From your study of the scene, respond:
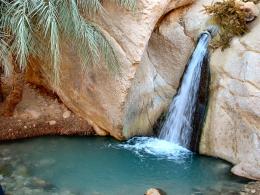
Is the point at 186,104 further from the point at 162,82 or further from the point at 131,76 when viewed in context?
the point at 131,76

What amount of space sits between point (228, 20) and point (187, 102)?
1402 millimetres

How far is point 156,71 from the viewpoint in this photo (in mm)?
7016

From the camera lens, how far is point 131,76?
616cm

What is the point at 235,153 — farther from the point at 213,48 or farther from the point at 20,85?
the point at 20,85

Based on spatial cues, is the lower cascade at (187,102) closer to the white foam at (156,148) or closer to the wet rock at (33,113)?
the white foam at (156,148)

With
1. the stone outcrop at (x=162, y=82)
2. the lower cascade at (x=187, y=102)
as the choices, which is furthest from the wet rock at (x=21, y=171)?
the lower cascade at (x=187, y=102)

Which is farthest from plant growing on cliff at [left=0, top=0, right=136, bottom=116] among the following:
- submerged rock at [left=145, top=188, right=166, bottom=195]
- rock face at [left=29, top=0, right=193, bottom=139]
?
submerged rock at [left=145, top=188, right=166, bottom=195]

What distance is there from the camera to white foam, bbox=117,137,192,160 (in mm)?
6461

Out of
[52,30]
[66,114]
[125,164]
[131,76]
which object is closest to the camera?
[52,30]

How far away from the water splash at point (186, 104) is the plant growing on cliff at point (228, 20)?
207mm

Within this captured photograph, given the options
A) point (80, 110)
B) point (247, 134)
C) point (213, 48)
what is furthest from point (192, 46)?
point (80, 110)

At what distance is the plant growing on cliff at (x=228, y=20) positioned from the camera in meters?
6.11

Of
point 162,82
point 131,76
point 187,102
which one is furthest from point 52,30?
point 187,102

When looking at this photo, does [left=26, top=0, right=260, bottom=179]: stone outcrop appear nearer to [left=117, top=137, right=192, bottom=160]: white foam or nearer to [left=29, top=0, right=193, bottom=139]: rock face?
[left=29, top=0, right=193, bottom=139]: rock face
